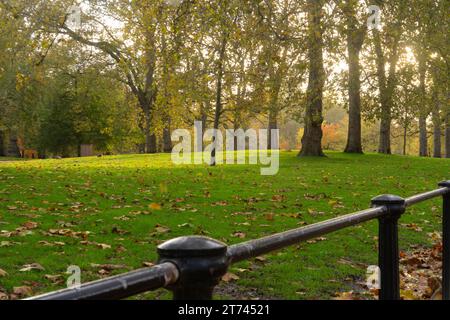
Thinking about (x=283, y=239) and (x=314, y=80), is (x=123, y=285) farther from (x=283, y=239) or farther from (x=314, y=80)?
(x=314, y=80)

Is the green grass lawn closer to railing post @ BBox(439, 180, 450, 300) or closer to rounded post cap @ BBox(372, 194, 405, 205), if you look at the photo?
railing post @ BBox(439, 180, 450, 300)

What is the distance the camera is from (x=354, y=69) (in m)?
21.8

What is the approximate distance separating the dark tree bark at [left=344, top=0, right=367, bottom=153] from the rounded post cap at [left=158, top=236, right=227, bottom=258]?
9.22 m

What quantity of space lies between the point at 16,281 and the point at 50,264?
620 mm

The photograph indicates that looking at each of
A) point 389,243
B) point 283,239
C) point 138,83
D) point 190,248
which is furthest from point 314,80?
point 190,248

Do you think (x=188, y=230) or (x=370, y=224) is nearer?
(x=188, y=230)

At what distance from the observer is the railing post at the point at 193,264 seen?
146cm

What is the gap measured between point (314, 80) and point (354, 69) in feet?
11.6

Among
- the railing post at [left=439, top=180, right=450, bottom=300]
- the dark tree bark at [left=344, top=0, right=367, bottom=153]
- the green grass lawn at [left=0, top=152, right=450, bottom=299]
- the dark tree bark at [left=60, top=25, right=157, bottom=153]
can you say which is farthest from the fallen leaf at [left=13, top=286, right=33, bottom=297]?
the dark tree bark at [left=60, top=25, right=157, bottom=153]

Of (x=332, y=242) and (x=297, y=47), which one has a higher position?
(x=297, y=47)
